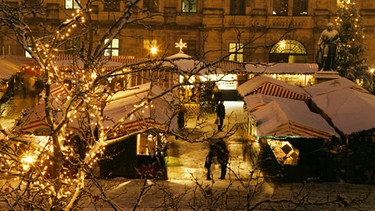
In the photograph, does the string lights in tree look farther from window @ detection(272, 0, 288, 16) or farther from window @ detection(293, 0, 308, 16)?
window @ detection(272, 0, 288, 16)

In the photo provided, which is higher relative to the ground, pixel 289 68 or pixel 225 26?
pixel 225 26

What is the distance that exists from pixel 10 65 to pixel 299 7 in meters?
19.3

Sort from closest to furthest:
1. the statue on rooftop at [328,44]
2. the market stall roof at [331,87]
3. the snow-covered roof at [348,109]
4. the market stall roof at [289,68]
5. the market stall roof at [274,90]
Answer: the snow-covered roof at [348,109]
the market stall roof at [331,87]
the market stall roof at [274,90]
the statue on rooftop at [328,44]
the market stall roof at [289,68]

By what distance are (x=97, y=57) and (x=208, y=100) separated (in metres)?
20.5

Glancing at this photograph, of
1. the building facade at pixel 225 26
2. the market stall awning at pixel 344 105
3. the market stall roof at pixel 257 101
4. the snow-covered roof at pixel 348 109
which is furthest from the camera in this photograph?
the building facade at pixel 225 26

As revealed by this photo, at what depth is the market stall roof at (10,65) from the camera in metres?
28.9

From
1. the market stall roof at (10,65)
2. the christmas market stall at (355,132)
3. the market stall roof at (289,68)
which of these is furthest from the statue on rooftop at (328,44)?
the market stall roof at (10,65)

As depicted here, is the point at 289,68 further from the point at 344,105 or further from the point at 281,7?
the point at 344,105

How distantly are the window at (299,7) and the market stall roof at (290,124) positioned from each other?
2027 cm

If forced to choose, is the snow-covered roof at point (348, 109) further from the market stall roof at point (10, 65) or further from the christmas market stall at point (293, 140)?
the market stall roof at point (10, 65)

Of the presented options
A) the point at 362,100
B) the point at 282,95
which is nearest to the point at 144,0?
the point at 282,95

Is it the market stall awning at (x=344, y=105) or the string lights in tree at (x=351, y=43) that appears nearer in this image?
the market stall awning at (x=344, y=105)

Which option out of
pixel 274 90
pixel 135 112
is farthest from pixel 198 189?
pixel 274 90

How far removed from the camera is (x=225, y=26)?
40281mm
